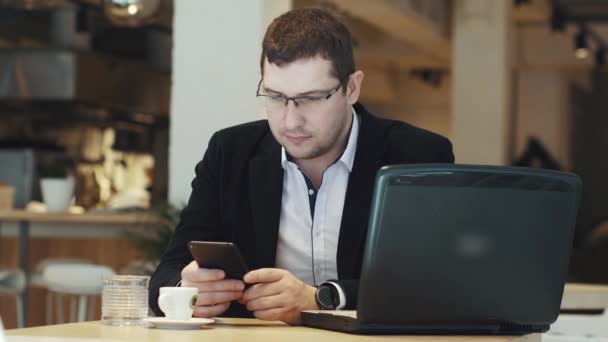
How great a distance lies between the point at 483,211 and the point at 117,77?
8.93m

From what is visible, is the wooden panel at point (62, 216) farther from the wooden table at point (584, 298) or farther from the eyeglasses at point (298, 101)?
the eyeglasses at point (298, 101)

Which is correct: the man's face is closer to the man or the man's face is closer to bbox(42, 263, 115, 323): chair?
the man

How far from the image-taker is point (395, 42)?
527 inches

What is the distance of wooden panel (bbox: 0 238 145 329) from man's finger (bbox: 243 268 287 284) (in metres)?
5.67

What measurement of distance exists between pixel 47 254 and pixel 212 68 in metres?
3.20

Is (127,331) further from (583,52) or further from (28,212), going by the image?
→ (583,52)

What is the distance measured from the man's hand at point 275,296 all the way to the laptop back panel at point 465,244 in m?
0.31

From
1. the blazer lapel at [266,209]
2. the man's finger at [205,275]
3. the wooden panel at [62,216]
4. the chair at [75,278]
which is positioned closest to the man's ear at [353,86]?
the blazer lapel at [266,209]

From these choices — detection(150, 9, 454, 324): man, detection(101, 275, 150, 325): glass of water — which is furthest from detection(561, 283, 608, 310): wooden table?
detection(101, 275, 150, 325): glass of water

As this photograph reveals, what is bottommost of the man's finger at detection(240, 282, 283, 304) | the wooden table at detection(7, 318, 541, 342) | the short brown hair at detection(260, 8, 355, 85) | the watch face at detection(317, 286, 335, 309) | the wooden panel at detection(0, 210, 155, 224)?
the wooden panel at detection(0, 210, 155, 224)

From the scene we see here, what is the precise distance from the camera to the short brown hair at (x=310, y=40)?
2.52 m

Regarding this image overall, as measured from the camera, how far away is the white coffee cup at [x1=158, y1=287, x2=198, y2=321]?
216 centimetres

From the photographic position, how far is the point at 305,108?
8.34ft

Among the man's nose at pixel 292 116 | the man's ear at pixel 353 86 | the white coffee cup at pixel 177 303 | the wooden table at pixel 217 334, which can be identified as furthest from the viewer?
the man's ear at pixel 353 86
